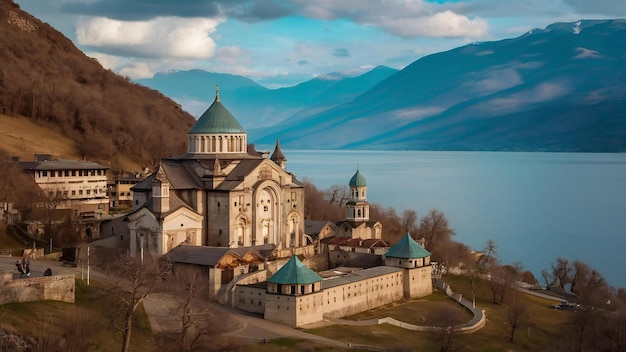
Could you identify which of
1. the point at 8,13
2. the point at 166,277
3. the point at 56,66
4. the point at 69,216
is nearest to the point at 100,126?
the point at 56,66

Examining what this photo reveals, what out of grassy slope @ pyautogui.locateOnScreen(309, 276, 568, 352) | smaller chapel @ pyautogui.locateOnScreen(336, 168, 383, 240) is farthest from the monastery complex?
grassy slope @ pyautogui.locateOnScreen(309, 276, 568, 352)

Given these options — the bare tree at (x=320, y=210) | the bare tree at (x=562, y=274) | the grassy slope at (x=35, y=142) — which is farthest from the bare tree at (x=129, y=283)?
the bare tree at (x=562, y=274)

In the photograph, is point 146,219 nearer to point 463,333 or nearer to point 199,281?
point 199,281

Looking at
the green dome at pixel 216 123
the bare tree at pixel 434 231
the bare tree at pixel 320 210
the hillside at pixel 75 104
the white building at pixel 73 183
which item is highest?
the hillside at pixel 75 104

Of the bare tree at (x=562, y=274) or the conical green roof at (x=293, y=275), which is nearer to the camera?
the conical green roof at (x=293, y=275)

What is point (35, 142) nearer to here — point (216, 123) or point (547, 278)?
point (216, 123)

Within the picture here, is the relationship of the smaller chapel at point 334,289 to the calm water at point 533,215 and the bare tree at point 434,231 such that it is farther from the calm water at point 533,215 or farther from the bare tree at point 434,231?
the calm water at point 533,215

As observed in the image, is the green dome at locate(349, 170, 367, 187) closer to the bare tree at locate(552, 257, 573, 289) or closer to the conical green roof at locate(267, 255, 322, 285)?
the bare tree at locate(552, 257, 573, 289)

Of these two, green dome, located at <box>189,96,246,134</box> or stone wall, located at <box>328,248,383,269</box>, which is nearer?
green dome, located at <box>189,96,246,134</box>
